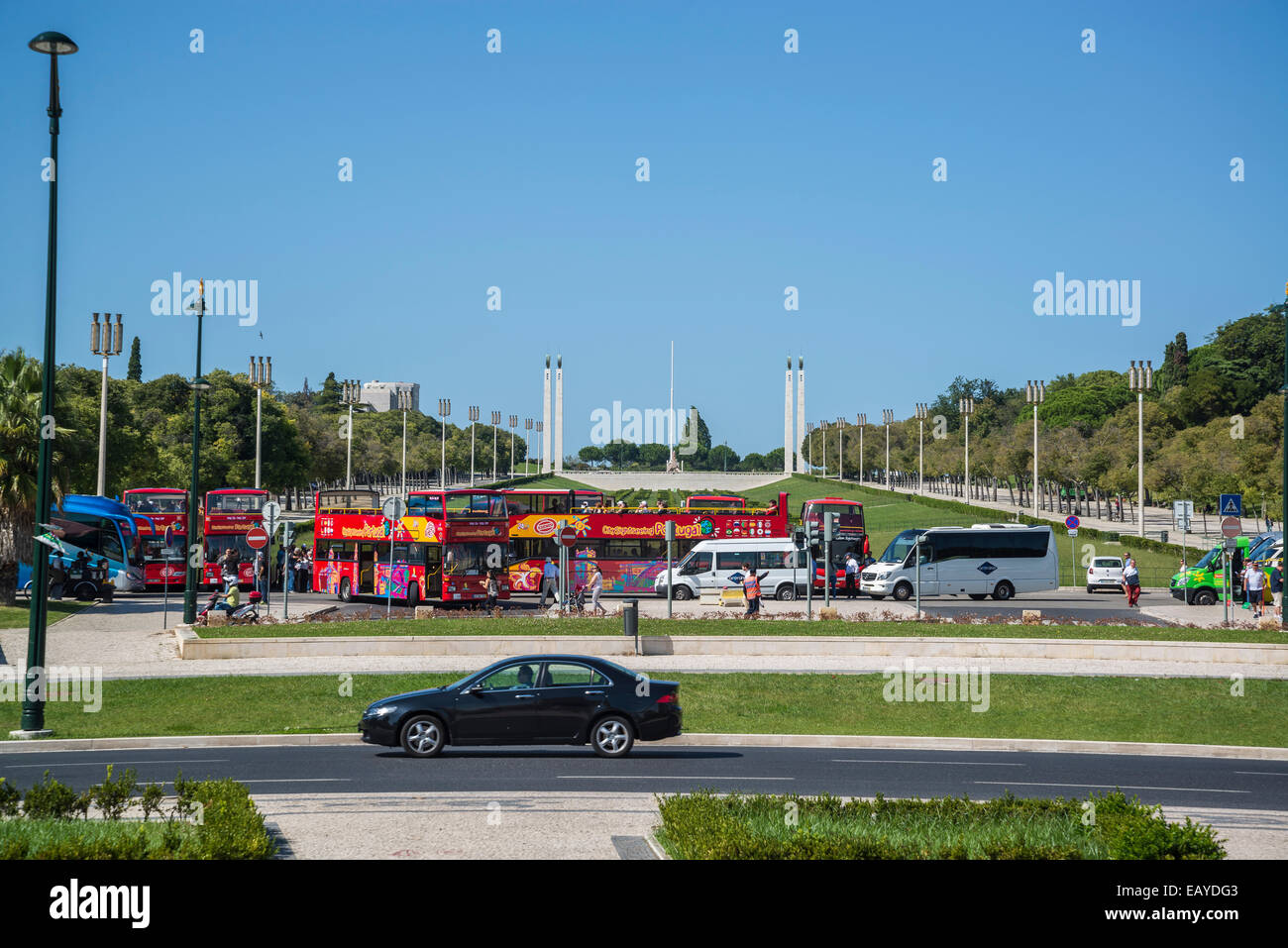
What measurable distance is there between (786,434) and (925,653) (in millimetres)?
126809

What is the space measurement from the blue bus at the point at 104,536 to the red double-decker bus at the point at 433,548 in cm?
938

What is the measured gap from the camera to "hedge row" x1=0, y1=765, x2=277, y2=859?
8.98 m

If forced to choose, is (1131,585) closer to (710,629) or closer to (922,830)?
(710,629)

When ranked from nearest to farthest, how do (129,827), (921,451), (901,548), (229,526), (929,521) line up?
(129,827)
(229,526)
(901,548)
(929,521)
(921,451)

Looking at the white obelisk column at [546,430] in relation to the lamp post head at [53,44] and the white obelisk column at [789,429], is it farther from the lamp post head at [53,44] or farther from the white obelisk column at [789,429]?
the lamp post head at [53,44]

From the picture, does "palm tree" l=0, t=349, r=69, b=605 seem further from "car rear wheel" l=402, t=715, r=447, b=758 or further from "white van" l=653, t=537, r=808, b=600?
"car rear wheel" l=402, t=715, r=447, b=758

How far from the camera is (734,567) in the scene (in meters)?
41.0

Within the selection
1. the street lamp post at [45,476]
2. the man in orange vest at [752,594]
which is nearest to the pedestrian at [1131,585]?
the man in orange vest at [752,594]

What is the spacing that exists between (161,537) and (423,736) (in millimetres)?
30713

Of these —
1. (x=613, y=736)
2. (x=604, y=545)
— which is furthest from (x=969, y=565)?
(x=613, y=736)

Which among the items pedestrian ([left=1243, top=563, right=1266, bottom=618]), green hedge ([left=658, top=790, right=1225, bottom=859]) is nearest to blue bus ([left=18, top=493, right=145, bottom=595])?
green hedge ([left=658, top=790, right=1225, bottom=859])

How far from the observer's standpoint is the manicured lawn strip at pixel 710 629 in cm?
2725

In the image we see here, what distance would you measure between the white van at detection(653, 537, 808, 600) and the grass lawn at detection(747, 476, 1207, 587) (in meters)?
13.6

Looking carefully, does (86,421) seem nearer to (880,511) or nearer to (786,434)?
(880,511)
